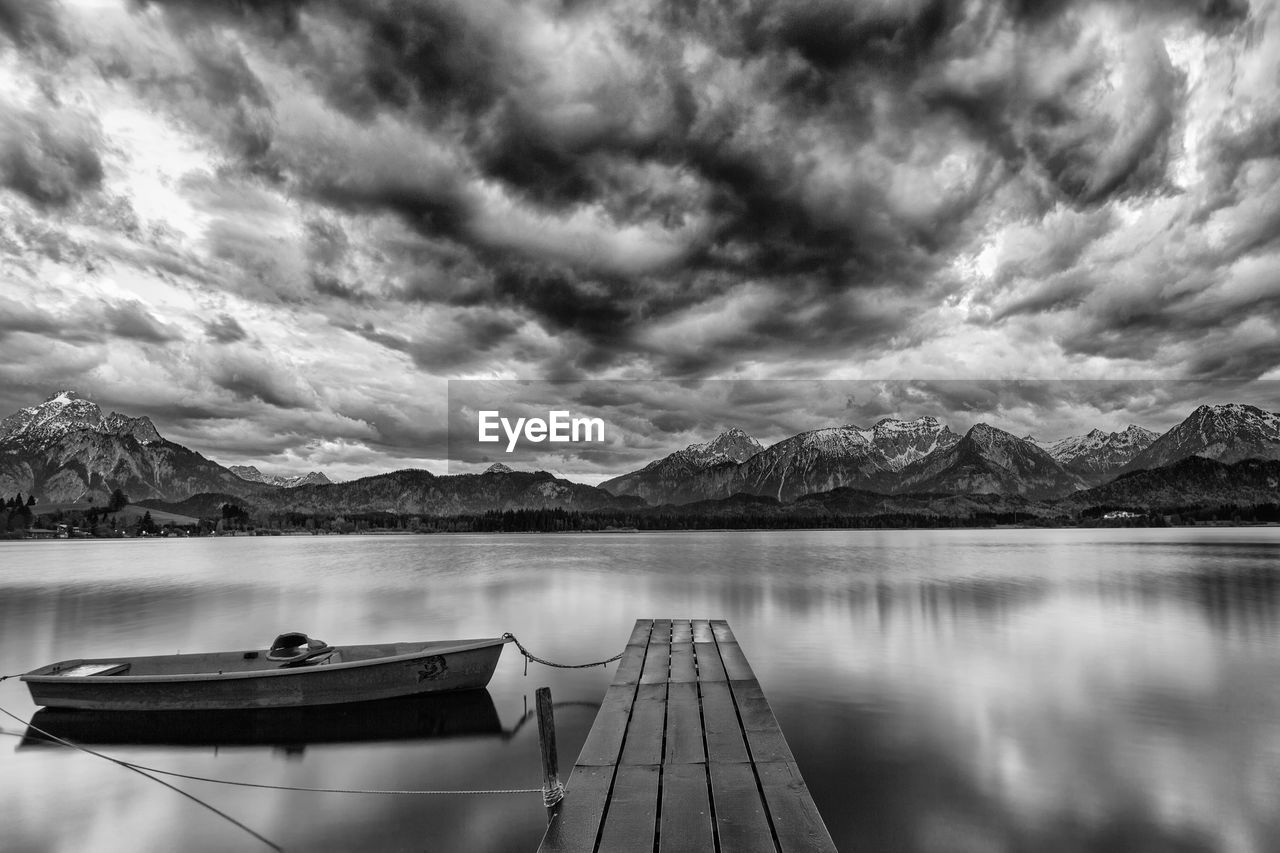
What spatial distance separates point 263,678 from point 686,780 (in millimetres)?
15153

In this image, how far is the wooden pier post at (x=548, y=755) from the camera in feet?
38.1

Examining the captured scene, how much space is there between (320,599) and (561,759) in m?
47.7

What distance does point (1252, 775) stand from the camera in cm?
1559

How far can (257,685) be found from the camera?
800 inches

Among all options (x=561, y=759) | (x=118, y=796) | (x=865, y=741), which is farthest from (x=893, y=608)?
(x=118, y=796)

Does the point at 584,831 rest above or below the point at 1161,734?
above

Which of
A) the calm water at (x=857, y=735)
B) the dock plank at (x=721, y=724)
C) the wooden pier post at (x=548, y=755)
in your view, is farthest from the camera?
the calm water at (x=857, y=735)

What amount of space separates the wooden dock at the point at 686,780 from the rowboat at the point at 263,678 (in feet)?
21.9

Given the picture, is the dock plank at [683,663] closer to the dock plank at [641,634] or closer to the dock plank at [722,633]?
the dock plank at [641,634]

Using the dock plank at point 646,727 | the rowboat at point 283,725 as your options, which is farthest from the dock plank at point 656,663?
the rowboat at point 283,725

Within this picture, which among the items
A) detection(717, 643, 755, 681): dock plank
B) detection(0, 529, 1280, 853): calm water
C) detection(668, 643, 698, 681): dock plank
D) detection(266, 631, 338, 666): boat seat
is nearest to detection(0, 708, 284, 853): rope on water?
detection(0, 529, 1280, 853): calm water

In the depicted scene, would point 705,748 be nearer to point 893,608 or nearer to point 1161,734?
point 1161,734

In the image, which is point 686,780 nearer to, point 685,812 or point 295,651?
point 685,812

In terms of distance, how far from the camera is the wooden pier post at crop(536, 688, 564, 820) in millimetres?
11620
